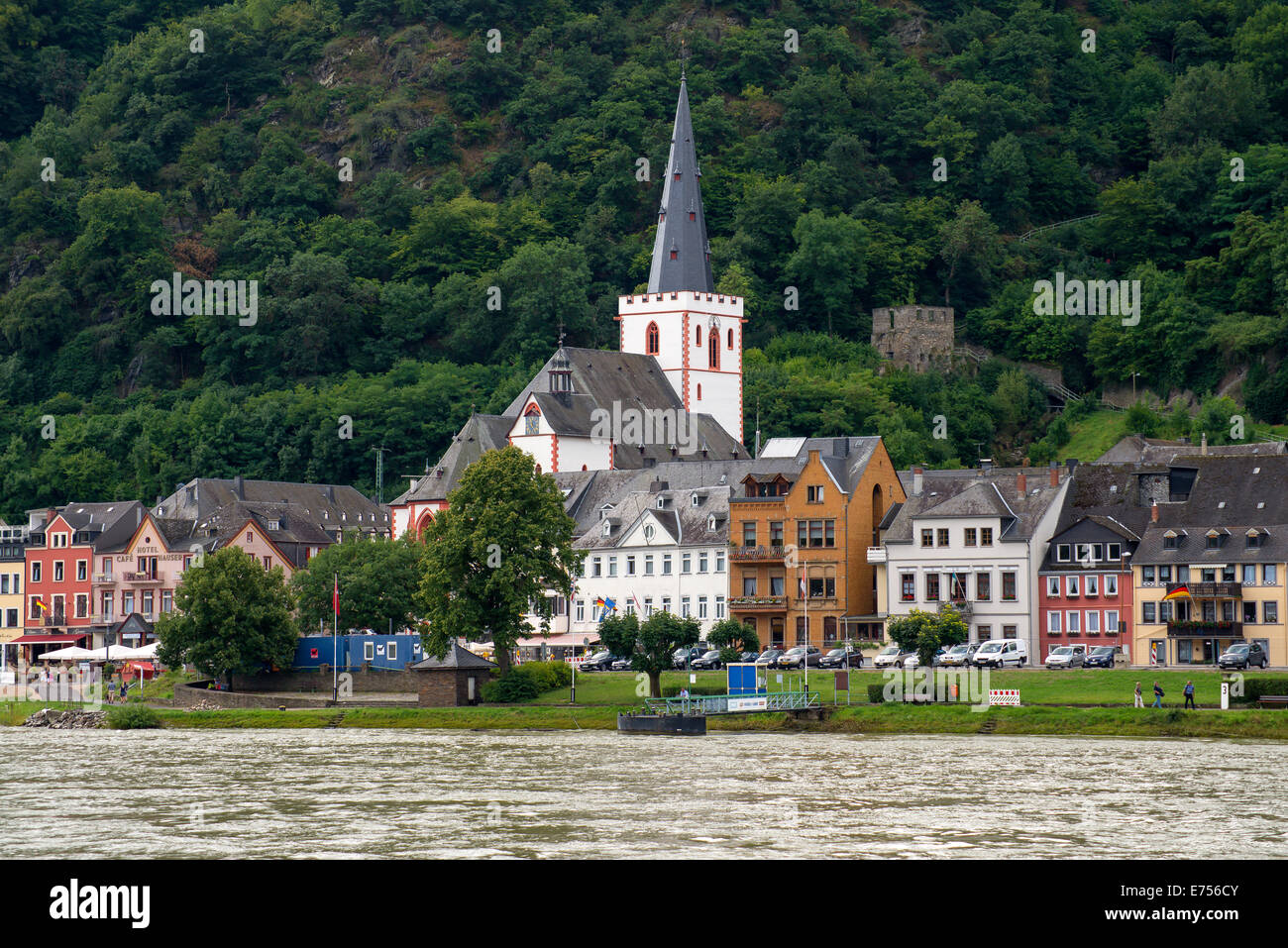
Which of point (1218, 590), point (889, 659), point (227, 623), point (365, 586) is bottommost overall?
point (889, 659)

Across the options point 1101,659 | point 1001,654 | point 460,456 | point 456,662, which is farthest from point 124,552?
point 1101,659

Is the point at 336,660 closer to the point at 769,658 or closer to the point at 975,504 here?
the point at 769,658

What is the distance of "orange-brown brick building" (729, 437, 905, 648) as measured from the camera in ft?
299

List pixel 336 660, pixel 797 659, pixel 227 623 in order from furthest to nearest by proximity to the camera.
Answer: pixel 336 660
pixel 227 623
pixel 797 659

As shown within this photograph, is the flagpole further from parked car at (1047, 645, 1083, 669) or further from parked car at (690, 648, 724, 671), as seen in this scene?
parked car at (1047, 645, 1083, 669)

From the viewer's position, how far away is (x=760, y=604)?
92.6 metres

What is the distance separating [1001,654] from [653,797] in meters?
34.6

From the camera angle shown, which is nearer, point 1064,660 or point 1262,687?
point 1262,687

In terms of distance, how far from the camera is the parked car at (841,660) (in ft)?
267

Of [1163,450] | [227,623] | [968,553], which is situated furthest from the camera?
[1163,450]

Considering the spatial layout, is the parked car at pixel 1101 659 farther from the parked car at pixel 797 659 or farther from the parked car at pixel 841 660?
the parked car at pixel 797 659

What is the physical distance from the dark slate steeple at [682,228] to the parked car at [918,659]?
62.3 metres

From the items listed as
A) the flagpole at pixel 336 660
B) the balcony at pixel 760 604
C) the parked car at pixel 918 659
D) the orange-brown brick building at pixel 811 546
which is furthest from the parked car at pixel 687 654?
the flagpole at pixel 336 660
